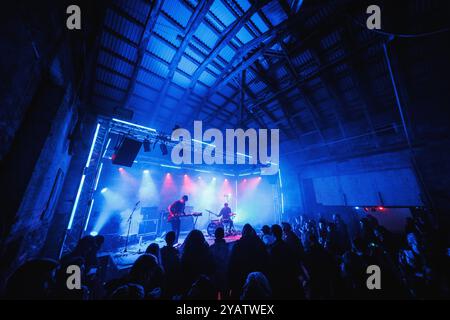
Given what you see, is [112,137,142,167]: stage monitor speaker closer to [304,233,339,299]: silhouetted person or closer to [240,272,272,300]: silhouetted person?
[240,272,272,300]: silhouetted person

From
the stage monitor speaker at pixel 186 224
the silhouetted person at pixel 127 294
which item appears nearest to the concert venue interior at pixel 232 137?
the silhouetted person at pixel 127 294

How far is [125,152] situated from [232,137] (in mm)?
5651

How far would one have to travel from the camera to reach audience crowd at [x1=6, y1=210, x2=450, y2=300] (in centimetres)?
179

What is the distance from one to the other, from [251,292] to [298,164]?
9605 millimetres

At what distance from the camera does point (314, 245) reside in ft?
9.50

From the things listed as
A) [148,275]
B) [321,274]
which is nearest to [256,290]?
[148,275]

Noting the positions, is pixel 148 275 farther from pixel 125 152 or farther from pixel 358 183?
pixel 358 183

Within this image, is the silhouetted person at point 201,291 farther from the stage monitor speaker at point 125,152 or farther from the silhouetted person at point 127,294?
the stage monitor speaker at point 125,152

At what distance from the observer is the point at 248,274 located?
2.51 metres

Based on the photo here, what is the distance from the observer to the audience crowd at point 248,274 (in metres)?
1.79

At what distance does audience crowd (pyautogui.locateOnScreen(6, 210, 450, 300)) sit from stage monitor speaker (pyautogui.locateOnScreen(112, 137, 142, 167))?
3.46 metres

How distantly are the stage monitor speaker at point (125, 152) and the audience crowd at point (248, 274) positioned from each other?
3462 mm

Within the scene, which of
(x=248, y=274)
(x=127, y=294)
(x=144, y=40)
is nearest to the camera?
(x=127, y=294)
